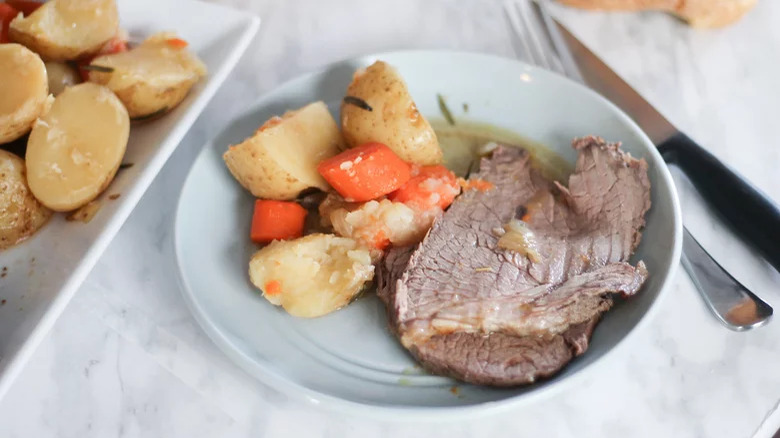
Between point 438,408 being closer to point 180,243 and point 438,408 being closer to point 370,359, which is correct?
point 370,359

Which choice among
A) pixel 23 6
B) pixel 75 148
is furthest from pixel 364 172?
pixel 23 6

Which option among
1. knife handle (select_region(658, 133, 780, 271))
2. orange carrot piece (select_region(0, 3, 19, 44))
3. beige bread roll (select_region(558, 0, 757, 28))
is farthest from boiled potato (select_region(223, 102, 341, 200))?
beige bread roll (select_region(558, 0, 757, 28))

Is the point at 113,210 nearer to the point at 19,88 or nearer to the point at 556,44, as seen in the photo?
the point at 19,88

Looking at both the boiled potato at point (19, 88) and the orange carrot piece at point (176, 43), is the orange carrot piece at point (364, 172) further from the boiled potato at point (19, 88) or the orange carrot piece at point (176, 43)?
the boiled potato at point (19, 88)

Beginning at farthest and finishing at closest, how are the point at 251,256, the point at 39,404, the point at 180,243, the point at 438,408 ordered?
the point at 251,256 → the point at 180,243 → the point at 39,404 → the point at 438,408

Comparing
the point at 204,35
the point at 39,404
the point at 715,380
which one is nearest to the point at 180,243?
the point at 39,404

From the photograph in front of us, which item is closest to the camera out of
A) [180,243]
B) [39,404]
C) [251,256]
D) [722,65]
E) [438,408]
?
[438,408]
